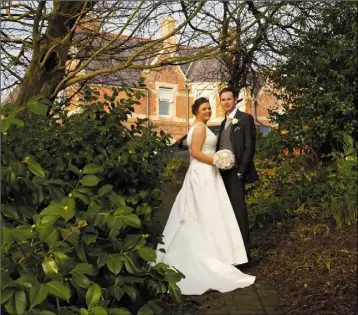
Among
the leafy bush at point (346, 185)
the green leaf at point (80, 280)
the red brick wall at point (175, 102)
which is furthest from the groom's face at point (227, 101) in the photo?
the green leaf at point (80, 280)

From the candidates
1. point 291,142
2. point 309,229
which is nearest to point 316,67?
point 291,142

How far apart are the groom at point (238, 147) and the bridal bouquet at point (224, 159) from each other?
4.9 inches

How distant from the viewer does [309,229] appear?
3580 mm

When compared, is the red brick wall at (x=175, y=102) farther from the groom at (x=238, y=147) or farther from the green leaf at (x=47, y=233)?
the green leaf at (x=47, y=233)

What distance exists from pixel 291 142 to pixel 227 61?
0.98m

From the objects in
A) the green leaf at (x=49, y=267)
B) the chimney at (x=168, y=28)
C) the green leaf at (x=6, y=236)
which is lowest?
the green leaf at (x=49, y=267)

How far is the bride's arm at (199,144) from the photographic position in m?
4.34

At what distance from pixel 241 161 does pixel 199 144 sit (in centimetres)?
44

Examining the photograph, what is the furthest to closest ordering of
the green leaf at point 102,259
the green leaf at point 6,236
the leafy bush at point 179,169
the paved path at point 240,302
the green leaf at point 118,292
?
1. the leafy bush at point 179,169
2. the paved path at point 240,302
3. the green leaf at point 118,292
4. the green leaf at point 102,259
5. the green leaf at point 6,236

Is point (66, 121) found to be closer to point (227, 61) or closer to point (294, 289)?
point (227, 61)

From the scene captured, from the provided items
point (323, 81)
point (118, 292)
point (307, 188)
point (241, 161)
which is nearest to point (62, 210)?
point (118, 292)

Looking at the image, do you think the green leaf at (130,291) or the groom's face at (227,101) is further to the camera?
the groom's face at (227,101)

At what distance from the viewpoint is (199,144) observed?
14.6 feet

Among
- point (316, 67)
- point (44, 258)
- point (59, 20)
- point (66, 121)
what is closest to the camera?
point (44, 258)
